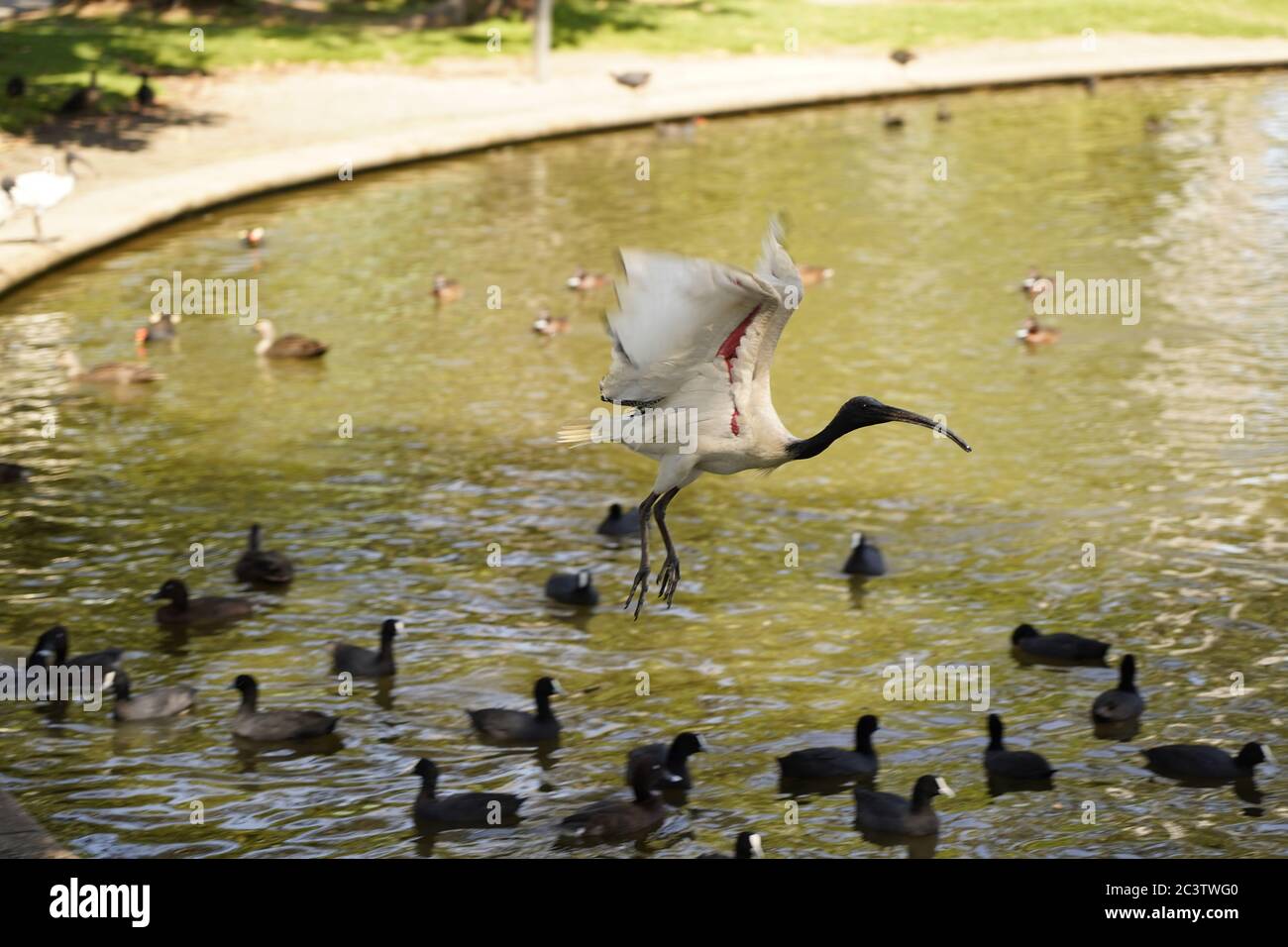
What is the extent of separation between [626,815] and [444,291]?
14.3m

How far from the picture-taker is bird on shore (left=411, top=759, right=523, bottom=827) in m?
12.9

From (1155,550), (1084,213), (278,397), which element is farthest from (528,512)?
(1084,213)

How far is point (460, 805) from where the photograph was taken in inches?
511

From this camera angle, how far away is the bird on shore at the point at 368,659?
49.6 feet

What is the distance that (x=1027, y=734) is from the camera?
1420 centimetres

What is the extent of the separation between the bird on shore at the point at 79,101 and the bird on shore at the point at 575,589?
23.7 m

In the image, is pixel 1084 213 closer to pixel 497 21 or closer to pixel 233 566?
pixel 233 566

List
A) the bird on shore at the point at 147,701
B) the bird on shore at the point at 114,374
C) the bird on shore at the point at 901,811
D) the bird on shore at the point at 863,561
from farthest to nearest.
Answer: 1. the bird on shore at the point at 114,374
2. the bird on shore at the point at 863,561
3. the bird on shore at the point at 147,701
4. the bird on shore at the point at 901,811

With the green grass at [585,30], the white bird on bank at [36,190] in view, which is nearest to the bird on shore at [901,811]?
the white bird on bank at [36,190]

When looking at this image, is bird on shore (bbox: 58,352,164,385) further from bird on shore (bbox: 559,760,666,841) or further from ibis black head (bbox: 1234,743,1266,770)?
ibis black head (bbox: 1234,743,1266,770)

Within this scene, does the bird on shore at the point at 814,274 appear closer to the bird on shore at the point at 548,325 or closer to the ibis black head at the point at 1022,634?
the bird on shore at the point at 548,325

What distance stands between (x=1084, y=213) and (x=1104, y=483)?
12.0 metres

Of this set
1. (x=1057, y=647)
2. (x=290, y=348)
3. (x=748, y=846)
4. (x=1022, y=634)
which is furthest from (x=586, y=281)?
(x=748, y=846)

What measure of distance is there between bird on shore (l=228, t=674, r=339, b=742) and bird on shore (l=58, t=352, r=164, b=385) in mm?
9451
